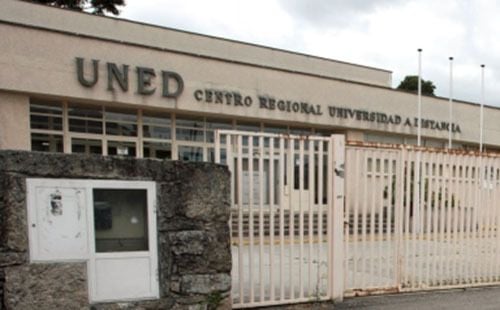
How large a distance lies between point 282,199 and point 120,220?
1.80m

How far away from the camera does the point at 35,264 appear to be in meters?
3.44

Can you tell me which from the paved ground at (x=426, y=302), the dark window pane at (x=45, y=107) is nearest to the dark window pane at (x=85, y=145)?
the dark window pane at (x=45, y=107)

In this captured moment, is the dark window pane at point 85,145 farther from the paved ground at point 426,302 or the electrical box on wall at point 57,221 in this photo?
the paved ground at point 426,302

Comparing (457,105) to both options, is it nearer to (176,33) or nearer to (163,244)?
(176,33)

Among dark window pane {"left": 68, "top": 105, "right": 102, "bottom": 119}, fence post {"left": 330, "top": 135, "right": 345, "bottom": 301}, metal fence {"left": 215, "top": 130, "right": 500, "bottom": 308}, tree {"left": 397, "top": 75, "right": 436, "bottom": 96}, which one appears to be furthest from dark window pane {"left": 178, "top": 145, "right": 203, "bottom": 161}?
tree {"left": 397, "top": 75, "right": 436, "bottom": 96}

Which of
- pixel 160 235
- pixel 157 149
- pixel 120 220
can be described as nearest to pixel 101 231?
pixel 120 220

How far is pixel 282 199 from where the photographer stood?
4742 mm

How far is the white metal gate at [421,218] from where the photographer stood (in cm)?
525

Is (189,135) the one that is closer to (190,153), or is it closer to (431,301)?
(190,153)

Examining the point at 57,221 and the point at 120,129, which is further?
the point at 120,129

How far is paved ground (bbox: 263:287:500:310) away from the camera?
4953 millimetres

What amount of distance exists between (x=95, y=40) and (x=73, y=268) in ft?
31.6

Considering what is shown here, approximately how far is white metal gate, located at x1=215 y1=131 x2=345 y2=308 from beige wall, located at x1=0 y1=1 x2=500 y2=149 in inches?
327

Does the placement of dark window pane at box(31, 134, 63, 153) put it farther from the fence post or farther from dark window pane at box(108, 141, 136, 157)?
the fence post
